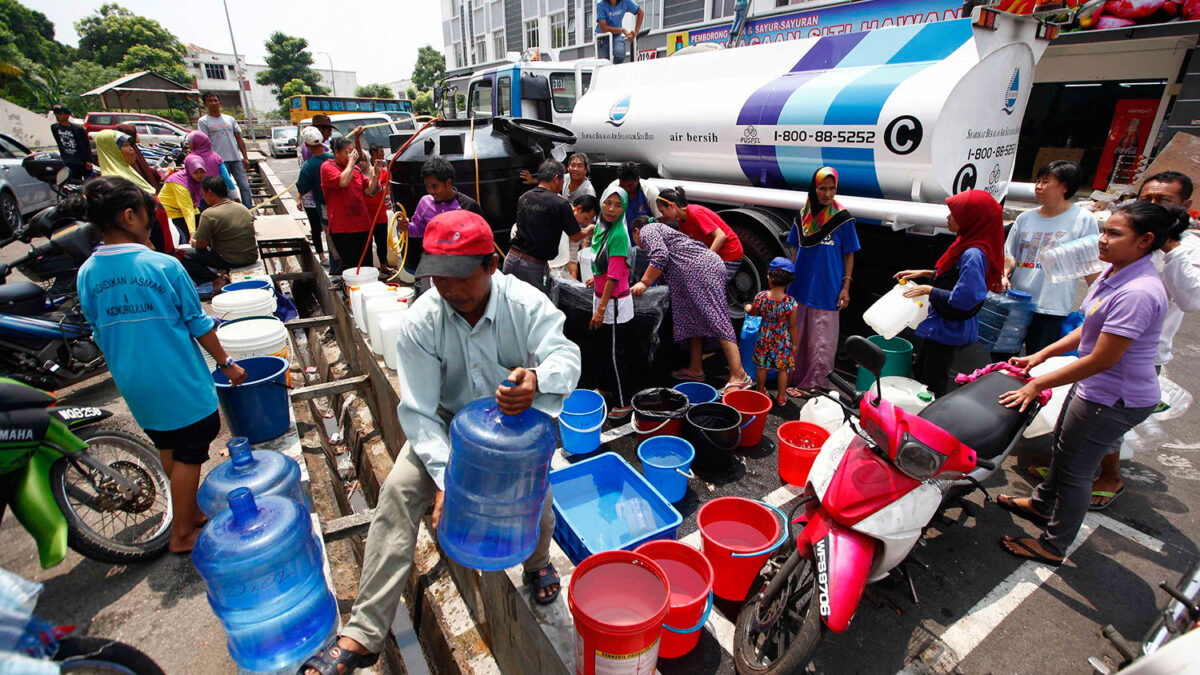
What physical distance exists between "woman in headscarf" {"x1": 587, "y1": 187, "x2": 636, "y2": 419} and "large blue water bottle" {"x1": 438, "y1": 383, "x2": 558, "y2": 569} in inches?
85.7

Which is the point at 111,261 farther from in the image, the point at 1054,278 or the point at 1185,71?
the point at 1185,71

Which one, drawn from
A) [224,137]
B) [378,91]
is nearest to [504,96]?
[224,137]

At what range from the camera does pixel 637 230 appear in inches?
170

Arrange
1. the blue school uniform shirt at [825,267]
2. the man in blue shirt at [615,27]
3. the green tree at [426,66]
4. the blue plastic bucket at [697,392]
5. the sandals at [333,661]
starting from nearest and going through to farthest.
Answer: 1. the sandals at [333,661]
2. the blue plastic bucket at [697,392]
3. the blue school uniform shirt at [825,267]
4. the man in blue shirt at [615,27]
5. the green tree at [426,66]

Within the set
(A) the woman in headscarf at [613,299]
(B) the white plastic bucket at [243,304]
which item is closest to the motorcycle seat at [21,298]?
(B) the white plastic bucket at [243,304]

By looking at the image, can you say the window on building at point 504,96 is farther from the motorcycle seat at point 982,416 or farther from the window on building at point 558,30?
the window on building at point 558,30

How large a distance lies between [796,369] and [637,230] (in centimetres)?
184

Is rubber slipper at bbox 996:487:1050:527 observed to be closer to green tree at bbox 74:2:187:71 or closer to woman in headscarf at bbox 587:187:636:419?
woman in headscarf at bbox 587:187:636:419

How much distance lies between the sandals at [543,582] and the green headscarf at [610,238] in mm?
2286

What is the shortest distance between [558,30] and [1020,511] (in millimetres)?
31077

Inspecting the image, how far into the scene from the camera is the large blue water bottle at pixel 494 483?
1788mm

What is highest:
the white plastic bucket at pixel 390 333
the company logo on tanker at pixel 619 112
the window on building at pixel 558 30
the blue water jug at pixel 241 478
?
the window on building at pixel 558 30

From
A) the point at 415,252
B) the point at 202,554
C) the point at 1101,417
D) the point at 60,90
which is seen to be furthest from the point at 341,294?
the point at 60,90

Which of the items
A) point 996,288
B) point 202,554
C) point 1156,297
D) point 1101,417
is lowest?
point 202,554
